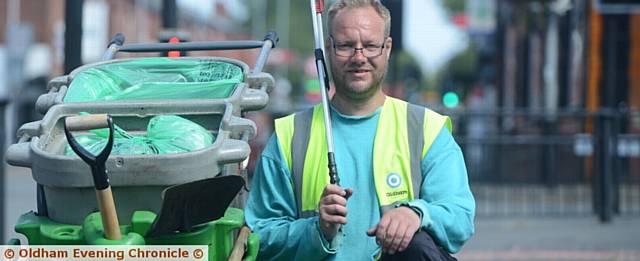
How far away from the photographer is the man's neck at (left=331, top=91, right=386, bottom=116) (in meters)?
4.04

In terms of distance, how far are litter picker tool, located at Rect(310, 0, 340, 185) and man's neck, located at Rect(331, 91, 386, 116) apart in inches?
2.0

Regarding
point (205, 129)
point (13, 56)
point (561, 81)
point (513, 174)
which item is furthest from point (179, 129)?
point (13, 56)

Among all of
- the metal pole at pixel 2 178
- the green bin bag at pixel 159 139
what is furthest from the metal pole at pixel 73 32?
the green bin bag at pixel 159 139

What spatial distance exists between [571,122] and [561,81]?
415 inches

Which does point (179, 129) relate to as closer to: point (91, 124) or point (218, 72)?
point (91, 124)

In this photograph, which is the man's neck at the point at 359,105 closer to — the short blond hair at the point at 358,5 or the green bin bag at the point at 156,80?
the short blond hair at the point at 358,5

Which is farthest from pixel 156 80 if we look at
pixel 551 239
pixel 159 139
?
pixel 551 239

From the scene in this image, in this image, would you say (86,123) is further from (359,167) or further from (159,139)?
(359,167)

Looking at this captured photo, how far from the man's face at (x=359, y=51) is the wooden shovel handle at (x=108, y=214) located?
2.98 feet

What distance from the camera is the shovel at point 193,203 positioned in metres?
3.60

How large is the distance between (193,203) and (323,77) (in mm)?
686

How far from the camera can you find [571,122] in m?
14.5

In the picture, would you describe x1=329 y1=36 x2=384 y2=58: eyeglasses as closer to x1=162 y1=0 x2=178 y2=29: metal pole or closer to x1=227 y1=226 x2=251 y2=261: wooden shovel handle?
x1=227 y1=226 x2=251 y2=261: wooden shovel handle

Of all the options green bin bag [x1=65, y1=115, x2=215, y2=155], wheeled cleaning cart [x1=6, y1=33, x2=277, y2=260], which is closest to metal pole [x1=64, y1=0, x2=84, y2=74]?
wheeled cleaning cart [x1=6, y1=33, x2=277, y2=260]
